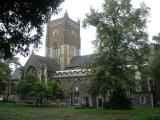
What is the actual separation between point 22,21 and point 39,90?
1422 inches

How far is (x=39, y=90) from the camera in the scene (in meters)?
50.8

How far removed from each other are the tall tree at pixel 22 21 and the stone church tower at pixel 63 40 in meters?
53.4

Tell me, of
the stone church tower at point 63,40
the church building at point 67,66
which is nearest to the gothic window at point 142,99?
the church building at point 67,66

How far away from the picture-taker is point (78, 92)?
5888 cm

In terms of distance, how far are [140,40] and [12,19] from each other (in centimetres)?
2491

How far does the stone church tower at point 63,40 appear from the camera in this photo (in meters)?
72.6

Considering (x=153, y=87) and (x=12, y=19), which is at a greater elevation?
(x=12, y=19)

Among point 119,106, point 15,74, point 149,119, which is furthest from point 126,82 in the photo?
point 15,74

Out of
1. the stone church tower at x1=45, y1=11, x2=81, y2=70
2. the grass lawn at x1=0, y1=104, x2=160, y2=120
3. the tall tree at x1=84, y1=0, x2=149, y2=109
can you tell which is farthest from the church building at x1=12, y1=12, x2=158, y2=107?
the grass lawn at x1=0, y1=104, x2=160, y2=120

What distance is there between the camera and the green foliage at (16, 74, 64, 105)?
50750mm

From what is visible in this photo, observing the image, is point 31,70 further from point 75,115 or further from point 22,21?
point 22,21

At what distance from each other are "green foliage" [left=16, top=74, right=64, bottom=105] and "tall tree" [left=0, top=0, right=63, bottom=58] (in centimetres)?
3370

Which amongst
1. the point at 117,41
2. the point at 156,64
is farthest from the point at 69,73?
the point at 117,41

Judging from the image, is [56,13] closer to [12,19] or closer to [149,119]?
[12,19]
